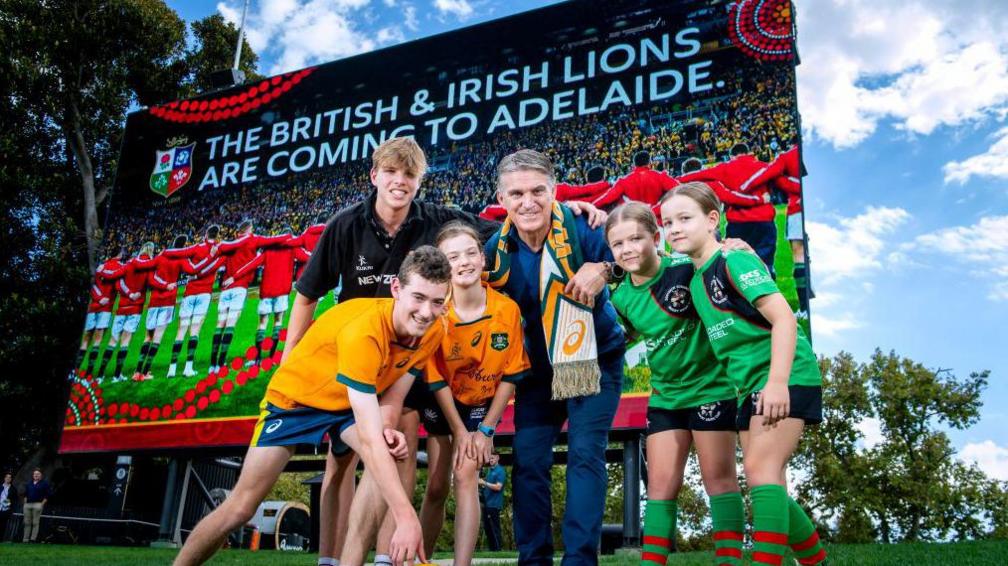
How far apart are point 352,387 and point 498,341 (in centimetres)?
66

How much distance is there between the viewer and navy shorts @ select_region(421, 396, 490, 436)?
3.14 metres

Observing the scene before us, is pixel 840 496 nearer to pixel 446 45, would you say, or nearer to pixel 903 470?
pixel 903 470

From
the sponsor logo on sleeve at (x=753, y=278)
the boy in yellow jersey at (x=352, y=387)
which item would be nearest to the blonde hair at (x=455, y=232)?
the boy in yellow jersey at (x=352, y=387)

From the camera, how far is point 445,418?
3113 millimetres

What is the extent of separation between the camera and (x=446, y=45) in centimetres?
1091

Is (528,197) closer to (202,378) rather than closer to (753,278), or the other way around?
(753,278)

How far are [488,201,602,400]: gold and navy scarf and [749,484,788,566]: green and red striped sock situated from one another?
68cm

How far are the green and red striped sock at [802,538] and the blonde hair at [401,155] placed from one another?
2028 mm

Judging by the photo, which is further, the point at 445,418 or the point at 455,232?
the point at 445,418

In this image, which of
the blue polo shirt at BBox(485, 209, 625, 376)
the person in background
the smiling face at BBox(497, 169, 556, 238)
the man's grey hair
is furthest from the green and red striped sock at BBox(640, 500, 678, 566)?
the person in background

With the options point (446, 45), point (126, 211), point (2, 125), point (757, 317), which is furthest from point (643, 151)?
point (2, 125)

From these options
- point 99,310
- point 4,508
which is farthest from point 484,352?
point 4,508

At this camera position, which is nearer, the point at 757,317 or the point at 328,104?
the point at 757,317

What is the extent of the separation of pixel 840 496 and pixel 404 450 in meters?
19.8
